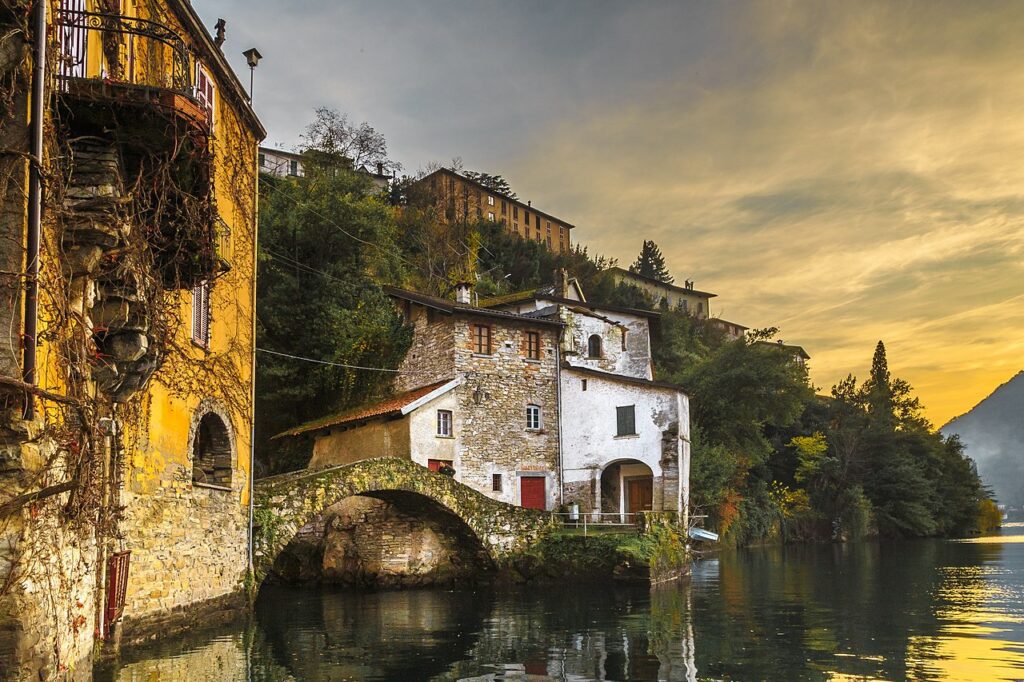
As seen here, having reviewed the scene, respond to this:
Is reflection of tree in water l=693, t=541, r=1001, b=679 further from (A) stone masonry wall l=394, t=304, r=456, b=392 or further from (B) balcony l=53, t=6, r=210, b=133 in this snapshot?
(A) stone masonry wall l=394, t=304, r=456, b=392

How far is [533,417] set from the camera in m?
35.6

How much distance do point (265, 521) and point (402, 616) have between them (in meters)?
4.08

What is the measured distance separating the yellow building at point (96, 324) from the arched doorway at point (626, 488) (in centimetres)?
2282

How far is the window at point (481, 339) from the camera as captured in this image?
34719mm

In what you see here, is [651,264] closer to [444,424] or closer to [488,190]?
[488,190]

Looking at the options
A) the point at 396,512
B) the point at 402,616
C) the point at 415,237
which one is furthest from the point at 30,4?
the point at 415,237

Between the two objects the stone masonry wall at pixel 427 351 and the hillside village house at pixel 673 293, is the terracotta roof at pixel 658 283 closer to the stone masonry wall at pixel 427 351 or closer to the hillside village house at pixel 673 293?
the hillside village house at pixel 673 293

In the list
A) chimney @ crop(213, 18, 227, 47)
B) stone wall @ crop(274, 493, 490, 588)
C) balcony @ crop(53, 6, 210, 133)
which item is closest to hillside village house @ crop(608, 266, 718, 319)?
stone wall @ crop(274, 493, 490, 588)

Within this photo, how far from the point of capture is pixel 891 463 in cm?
6425

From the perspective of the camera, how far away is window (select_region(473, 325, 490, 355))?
3472 centimetres

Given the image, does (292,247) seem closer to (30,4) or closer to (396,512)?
(396,512)

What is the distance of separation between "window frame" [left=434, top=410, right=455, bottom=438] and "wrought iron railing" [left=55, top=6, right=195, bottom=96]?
1876 cm

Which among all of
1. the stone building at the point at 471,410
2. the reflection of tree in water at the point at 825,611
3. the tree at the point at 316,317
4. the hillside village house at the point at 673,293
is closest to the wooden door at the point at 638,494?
the stone building at the point at 471,410

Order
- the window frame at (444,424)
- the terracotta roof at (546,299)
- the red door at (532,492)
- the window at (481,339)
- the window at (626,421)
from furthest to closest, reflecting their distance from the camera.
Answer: the terracotta roof at (546,299), the red door at (532,492), the window at (481,339), the window at (626,421), the window frame at (444,424)
